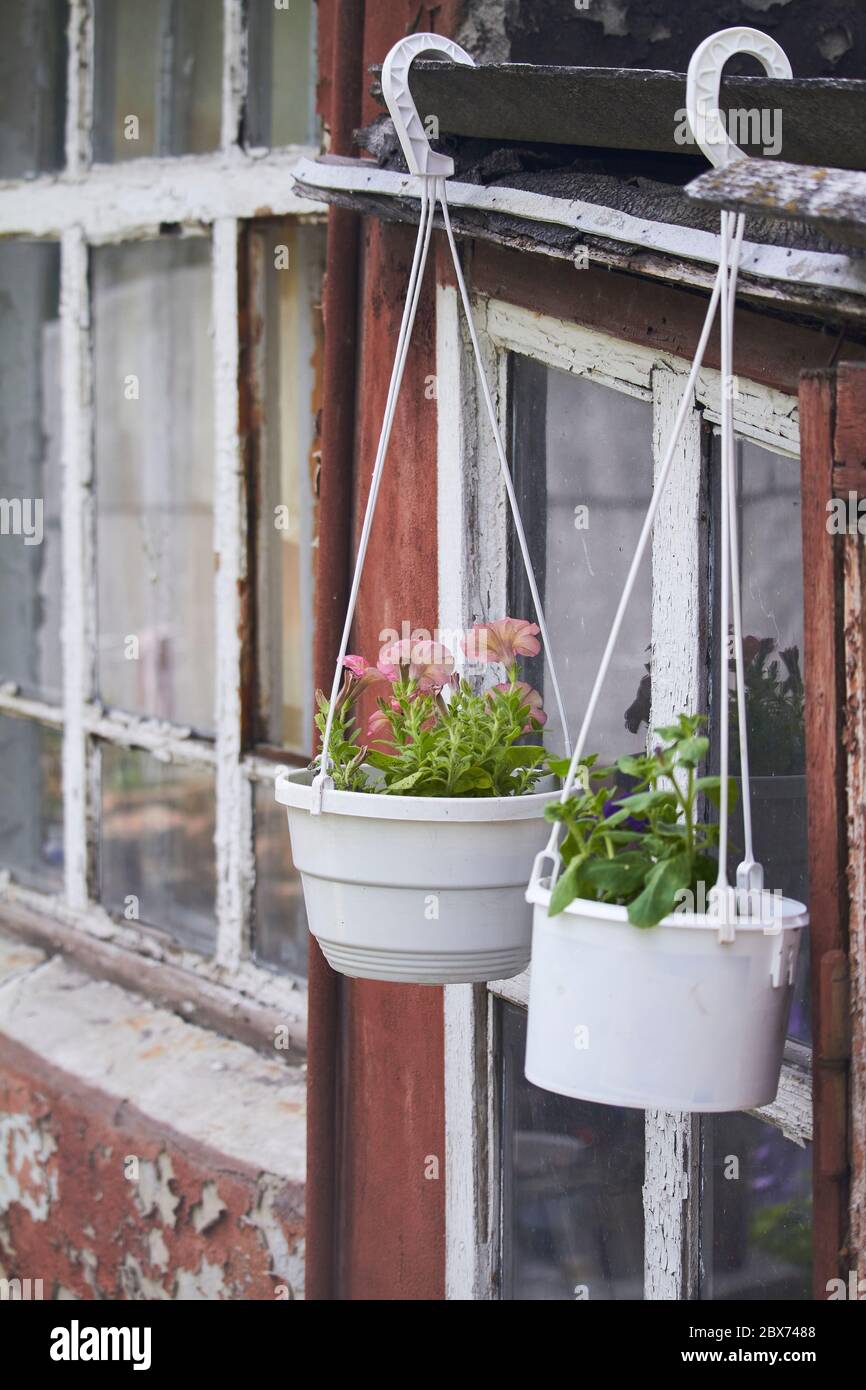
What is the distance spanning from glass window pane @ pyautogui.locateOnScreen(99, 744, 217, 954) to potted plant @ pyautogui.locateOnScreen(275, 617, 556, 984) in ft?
5.83

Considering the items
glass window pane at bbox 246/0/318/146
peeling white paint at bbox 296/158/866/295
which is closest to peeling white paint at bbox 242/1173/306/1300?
peeling white paint at bbox 296/158/866/295

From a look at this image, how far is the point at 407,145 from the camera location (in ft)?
6.08

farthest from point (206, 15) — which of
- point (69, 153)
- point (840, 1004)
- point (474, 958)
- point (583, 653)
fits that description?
point (840, 1004)

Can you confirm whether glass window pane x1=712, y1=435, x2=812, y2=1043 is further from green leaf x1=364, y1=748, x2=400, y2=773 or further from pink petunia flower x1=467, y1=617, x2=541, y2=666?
green leaf x1=364, y1=748, x2=400, y2=773

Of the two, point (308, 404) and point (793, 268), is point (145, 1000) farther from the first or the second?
point (793, 268)

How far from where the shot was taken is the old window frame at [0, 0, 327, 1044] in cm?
329

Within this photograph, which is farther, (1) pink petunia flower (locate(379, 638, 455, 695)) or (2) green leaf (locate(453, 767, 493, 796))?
(1) pink petunia flower (locate(379, 638, 455, 695))

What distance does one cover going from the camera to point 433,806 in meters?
1.69

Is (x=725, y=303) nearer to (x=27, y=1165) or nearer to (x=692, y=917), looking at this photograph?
(x=692, y=917)

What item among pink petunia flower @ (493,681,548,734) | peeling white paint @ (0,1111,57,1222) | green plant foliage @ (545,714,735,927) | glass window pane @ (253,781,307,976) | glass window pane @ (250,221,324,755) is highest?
glass window pane @ (250,221,324,755)

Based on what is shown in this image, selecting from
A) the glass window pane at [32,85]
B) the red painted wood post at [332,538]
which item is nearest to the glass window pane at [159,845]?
the red painted wood post at [332,538]

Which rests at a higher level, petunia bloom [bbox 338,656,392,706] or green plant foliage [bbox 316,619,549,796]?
petunia bloom [bbox 338,656,392,706]

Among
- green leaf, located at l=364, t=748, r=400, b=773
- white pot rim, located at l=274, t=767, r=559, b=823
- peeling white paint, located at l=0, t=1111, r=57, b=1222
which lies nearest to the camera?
white pot rim, located at l=274, t=767, r=559, b=823

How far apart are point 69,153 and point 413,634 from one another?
2.01 metres
